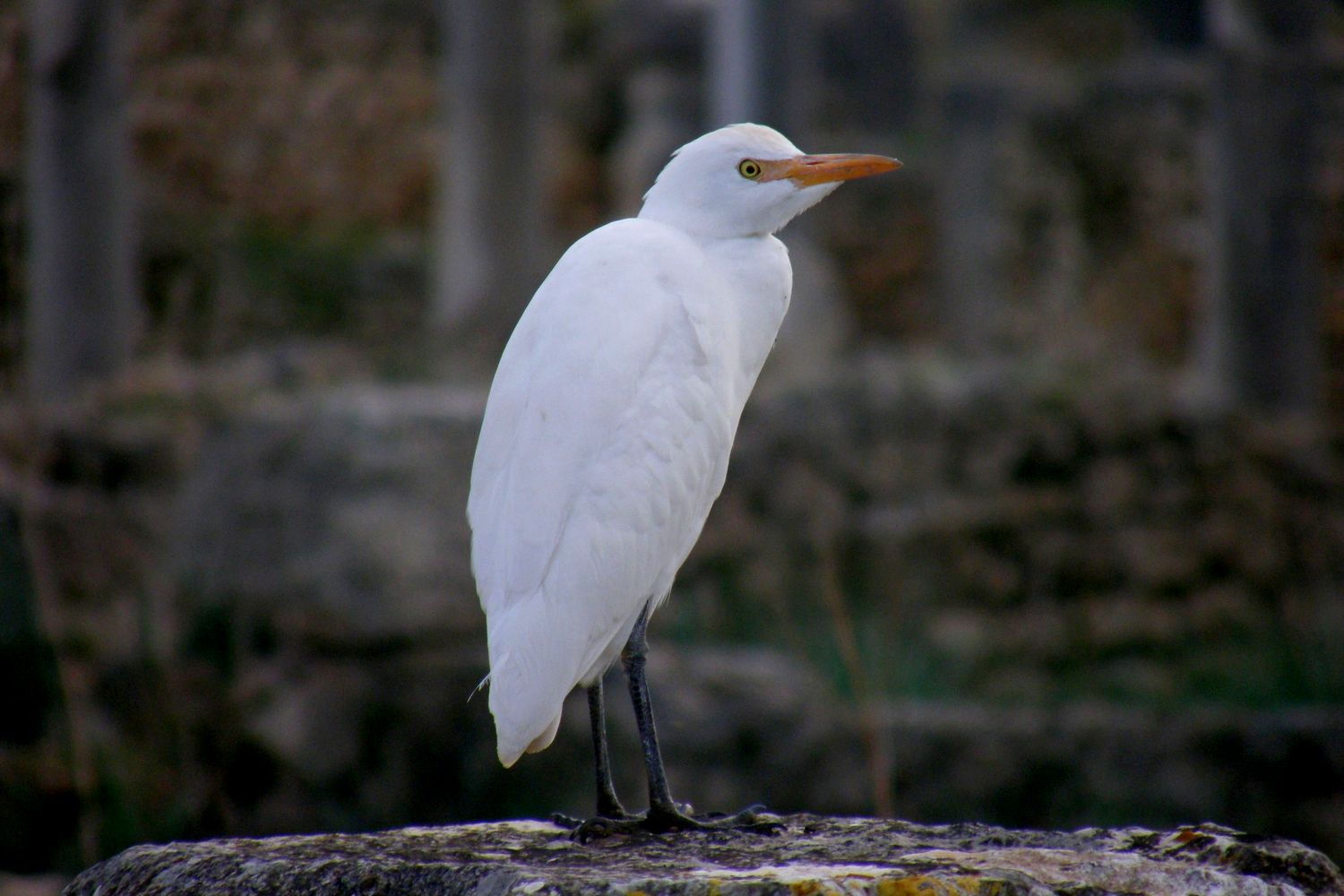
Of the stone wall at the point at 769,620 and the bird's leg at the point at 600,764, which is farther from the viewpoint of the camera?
the stone wall at the point at 769,620

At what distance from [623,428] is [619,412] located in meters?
0.03

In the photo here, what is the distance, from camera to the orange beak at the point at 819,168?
242 centimetres

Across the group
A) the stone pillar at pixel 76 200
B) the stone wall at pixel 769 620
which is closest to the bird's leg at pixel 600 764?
the stone wall at pixel 769 620

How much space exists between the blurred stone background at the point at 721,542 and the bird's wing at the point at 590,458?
2.98 feet

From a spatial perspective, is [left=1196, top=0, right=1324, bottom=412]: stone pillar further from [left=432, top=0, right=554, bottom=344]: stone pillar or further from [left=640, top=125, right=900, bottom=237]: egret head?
[left=640, top=125, right=900, bottom=237]: egret head

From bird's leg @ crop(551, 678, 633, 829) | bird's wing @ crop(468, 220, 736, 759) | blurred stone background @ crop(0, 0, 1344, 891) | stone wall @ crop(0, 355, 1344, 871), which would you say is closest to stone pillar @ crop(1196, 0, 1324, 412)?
blurred stone background @ crop(0, 0, 1344, 891)

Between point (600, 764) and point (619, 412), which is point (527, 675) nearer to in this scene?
point (600, 764)

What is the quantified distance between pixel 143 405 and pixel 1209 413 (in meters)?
4.36

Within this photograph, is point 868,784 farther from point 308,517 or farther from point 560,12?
point 560,12

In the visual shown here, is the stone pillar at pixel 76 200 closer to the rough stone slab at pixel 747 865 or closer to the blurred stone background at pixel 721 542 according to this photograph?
the blurred stone background at pixel 721 542

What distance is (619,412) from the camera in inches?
93.0

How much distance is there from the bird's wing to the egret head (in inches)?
2.8

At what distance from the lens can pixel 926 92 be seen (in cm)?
1124

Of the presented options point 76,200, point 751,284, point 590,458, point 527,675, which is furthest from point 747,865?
point 76,200
